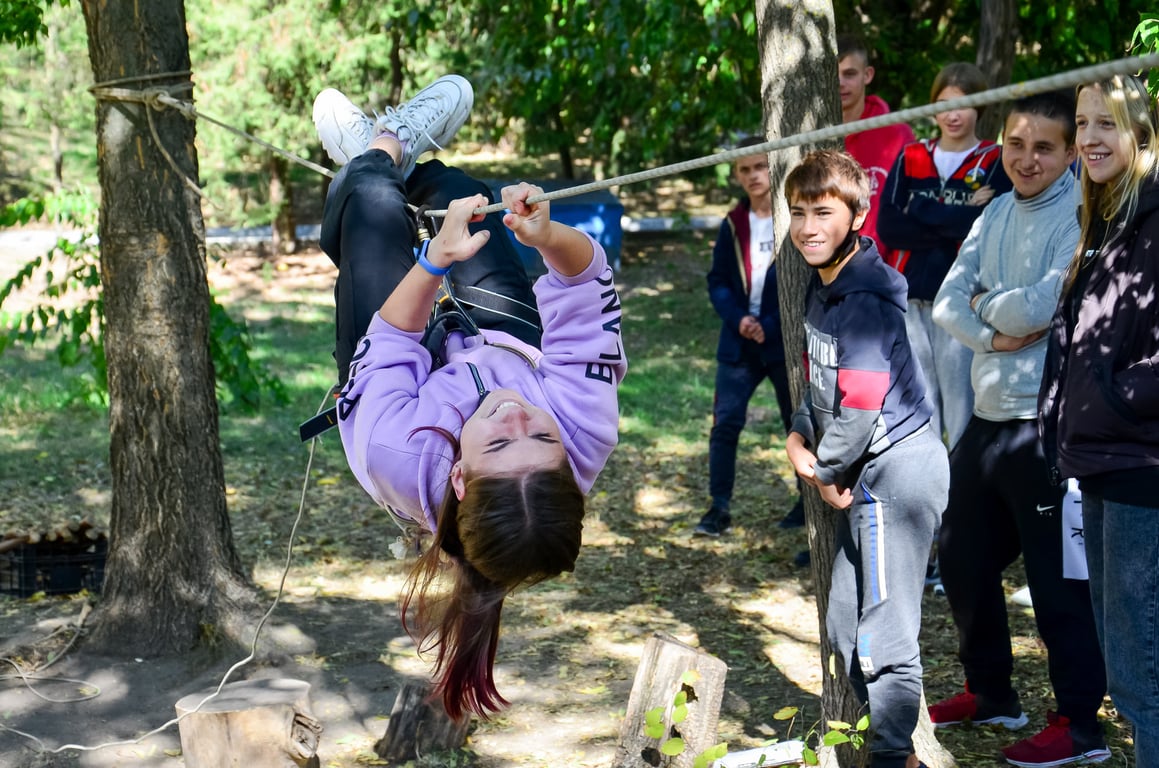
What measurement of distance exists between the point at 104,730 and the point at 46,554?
167cm

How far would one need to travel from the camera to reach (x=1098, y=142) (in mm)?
2797

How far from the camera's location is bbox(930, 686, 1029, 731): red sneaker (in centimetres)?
386

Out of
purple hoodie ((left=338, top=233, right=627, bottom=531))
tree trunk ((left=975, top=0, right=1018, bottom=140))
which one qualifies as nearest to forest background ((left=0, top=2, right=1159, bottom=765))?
tree trunk ((left=975, top=0, right=1018, bottom=140))

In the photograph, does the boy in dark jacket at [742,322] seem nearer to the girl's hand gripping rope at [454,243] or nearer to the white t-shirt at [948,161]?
the white t-shirt at [948,161]

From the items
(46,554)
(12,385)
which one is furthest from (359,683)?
(12,385)

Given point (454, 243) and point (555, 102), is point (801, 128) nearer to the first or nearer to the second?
point (454, 243)

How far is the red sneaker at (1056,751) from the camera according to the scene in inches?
139

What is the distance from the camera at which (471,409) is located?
2607mm

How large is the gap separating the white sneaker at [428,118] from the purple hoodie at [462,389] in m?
0.81

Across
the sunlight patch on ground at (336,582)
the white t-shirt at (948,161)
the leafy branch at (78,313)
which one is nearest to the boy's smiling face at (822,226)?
the white t-shirt at (948,161)

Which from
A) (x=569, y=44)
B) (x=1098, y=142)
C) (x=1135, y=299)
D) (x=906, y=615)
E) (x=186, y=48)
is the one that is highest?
(x=569, y=44)

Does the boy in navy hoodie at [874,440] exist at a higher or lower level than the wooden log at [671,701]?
higher

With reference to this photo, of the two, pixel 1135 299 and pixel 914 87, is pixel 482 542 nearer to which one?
pixel 1135 299

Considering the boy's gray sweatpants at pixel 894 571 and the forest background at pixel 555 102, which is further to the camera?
the forest background at pixel 555 102
